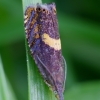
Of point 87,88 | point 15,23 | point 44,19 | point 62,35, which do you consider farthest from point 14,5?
point 87,88

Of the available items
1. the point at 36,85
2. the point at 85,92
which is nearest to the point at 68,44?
the point at 85,92

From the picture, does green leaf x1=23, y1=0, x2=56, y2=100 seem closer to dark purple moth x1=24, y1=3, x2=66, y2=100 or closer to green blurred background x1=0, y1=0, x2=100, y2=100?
dark purple moth x1=24, y1=3, x2=66, y2=100

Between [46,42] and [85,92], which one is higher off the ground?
[46,42]

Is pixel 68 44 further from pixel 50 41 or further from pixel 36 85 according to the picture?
pixel 36 85

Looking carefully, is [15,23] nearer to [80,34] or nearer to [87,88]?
[80,34]

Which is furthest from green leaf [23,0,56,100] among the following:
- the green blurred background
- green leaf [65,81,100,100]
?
the green blurred background

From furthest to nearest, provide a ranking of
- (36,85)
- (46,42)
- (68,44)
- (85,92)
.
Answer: (68,44) < (85,92) < (46,42) < (36,85)
